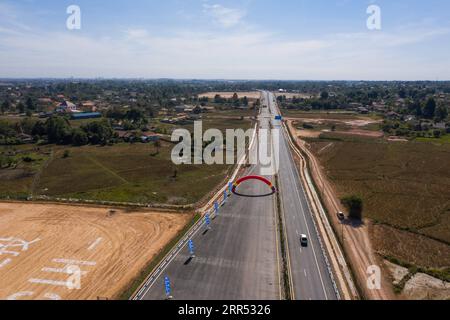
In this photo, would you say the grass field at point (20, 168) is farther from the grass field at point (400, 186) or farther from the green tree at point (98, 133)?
the grass field at point (400, 186)

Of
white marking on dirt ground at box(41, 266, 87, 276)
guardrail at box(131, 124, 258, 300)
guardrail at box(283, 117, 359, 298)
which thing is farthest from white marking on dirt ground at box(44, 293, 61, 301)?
guardrail at box(283, 117, 359, 298)

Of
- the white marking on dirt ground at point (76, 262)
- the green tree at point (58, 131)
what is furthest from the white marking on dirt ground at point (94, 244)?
the green tree at point (58, 131)

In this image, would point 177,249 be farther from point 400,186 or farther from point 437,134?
point 437,134

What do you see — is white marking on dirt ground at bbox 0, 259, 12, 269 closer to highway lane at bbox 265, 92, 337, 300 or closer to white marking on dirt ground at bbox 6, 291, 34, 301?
→ white marking on dirt ground at bbox 6, 291, 34, 301

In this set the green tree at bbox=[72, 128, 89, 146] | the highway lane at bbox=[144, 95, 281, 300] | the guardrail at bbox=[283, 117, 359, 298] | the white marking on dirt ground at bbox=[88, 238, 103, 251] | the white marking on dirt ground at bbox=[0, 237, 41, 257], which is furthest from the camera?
the green tree at bbox=[72, 128, 89, 146]

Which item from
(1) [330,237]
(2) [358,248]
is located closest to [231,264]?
(1) [330,237]
